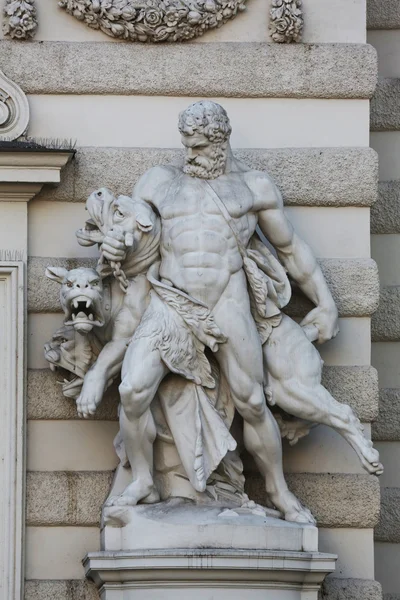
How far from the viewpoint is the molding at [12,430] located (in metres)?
11.4

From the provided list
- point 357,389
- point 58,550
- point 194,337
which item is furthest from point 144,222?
point 58,550

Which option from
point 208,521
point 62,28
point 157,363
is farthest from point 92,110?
point 208,521

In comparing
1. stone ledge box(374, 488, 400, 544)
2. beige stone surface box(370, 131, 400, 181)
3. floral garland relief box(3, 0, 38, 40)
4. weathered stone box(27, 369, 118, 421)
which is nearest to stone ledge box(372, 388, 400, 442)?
stone ledge box(374, 488, 400, 544)

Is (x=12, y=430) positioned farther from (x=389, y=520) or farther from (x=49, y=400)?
(x=389, y=520)

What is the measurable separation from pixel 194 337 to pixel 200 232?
540 mm

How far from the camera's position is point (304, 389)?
37.5ft

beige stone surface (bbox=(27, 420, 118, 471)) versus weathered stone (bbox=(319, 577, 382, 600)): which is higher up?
beige stone surface (bbox=(27, 420, 118, 471))

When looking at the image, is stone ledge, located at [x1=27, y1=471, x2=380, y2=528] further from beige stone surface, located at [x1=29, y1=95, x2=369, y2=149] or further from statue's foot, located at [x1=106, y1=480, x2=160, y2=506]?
beige stone surface, located at [x1=29, y1=95, x2=369, y2=149]

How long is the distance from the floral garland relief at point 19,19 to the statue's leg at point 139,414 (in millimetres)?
1910

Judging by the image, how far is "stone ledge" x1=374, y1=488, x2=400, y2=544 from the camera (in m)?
12.3

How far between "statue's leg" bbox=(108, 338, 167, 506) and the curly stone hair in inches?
43.9

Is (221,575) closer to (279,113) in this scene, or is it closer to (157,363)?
(157,363)

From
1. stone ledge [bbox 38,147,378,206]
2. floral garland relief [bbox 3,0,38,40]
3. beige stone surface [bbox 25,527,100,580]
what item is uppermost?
floral garland relief [bbox 3,0,38,40]

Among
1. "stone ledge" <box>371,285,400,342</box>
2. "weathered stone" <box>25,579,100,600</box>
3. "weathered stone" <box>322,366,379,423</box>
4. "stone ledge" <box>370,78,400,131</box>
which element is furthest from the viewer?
"stone ledge" <box>370,78,400,131</box>
